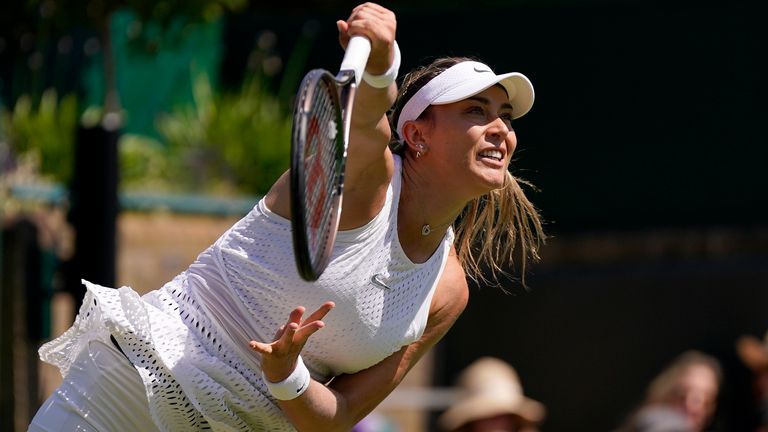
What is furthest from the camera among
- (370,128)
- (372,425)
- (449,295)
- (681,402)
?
(681,402)

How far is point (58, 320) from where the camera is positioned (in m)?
7.20

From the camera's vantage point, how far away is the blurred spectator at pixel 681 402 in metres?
7.18

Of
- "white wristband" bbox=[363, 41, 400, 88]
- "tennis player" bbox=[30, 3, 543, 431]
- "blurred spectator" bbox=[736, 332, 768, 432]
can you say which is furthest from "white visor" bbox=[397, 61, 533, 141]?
"blurred spectator" bbox=[736, 332, 768, 432]

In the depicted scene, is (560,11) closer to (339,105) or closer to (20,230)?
(20,230)

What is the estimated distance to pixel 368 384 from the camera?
162 inches

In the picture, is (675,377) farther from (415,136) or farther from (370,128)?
(370,128)

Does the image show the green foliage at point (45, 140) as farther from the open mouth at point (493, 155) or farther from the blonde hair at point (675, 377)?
the open mouth at point (493, 155)

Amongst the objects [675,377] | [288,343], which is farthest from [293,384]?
[675,377]

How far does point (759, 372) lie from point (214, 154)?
2.89 metres

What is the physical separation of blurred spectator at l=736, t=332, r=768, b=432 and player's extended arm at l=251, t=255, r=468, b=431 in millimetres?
3842

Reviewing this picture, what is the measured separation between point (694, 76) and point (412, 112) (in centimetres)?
525

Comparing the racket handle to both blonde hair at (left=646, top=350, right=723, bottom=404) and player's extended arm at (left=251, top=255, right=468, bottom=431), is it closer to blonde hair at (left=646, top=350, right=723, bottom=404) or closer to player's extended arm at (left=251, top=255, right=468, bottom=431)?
player's extended arm at (left=251, top=255, right=468, bottom=431)

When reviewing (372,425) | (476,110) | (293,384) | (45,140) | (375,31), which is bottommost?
(372,425)

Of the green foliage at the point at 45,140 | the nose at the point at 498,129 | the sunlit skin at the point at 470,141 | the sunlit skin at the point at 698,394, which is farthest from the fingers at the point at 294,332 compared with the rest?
the green foliage at the point at 45,140
